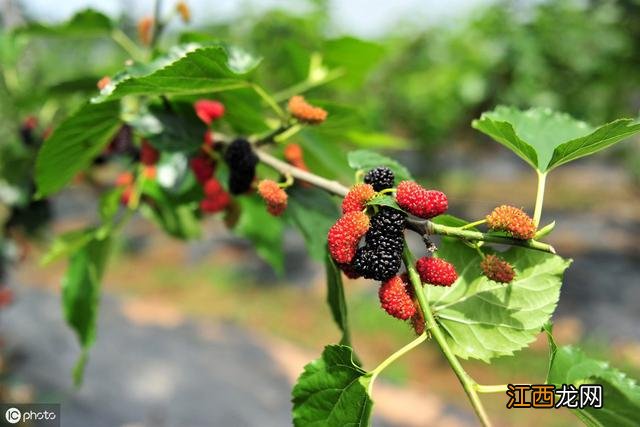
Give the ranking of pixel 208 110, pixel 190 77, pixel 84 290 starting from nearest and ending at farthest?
pixel 190 77 → pixel 208 110 → pixel 84 290

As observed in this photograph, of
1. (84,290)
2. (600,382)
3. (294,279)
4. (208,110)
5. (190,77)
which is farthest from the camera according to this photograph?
(294,279)

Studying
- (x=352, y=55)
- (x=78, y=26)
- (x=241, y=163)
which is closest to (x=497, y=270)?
(x=241, y=163)

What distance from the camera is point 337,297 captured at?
47 cm

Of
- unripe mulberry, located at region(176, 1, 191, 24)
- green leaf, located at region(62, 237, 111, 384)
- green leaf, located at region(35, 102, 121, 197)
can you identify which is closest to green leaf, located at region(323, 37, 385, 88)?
unripe mulberry, located at region(176, 1, 191, 24)

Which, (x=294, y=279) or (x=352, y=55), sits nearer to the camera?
(x=352, y=55)

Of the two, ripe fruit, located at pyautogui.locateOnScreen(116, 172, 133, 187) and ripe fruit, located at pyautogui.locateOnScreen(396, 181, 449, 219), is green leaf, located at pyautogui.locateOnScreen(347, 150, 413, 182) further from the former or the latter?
ripe fruit, located at pyautogui.locateOnScreen(116, 172, 133, 187)

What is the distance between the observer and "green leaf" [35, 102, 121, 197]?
1.72ft

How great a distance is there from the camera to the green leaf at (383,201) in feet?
1.27

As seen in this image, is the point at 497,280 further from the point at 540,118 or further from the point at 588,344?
the point at 588,344

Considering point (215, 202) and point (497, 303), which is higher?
point (215, 202)

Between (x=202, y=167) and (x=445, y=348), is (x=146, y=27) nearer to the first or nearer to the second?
(x=202, y=167)

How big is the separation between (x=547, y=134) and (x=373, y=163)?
0.21 metres

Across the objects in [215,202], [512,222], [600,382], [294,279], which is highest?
[294,279]

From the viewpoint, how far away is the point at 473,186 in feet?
23.9
